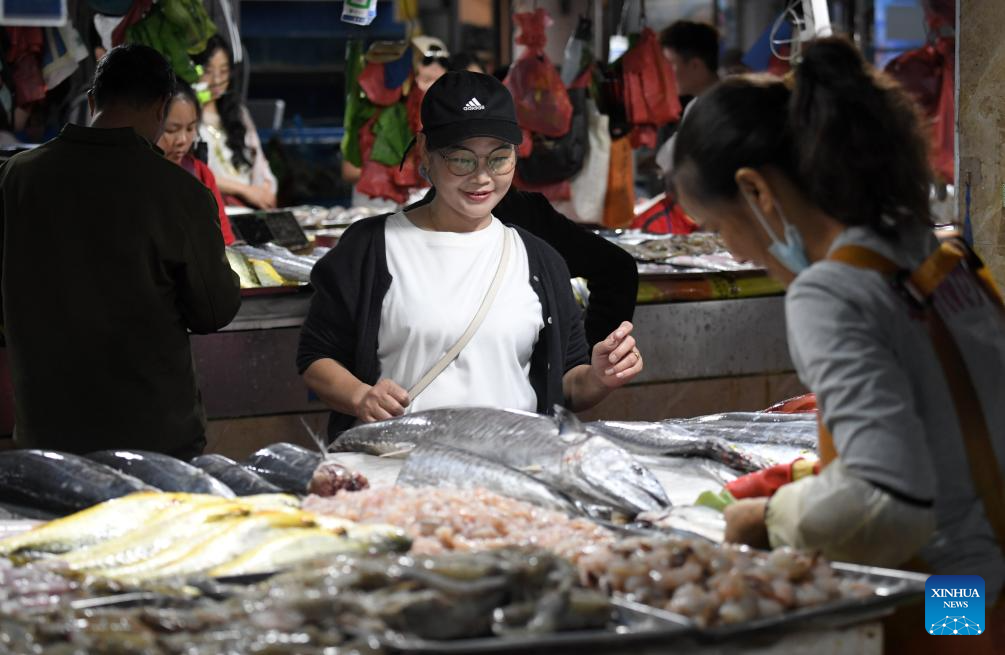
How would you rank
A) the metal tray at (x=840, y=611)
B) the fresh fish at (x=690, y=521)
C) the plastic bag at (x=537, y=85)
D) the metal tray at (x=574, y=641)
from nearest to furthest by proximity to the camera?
the metal tray at (x=574, y=641), the metal tray at (x=840, y=611), the fresh fish at (x=690, y=521), the plastic bag at (x=537, y=85)

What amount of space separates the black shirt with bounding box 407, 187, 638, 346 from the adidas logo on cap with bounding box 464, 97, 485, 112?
37.7 inches

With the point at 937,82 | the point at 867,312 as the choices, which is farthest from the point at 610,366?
the point at 937,82

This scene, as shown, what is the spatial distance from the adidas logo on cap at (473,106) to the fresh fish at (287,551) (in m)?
1.72

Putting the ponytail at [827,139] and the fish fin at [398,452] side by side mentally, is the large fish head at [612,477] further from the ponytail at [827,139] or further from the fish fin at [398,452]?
the ponytail at [827,139]

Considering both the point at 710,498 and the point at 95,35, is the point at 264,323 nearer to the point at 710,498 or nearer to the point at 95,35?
the point at 95,35

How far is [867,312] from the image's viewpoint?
1961 millimetres

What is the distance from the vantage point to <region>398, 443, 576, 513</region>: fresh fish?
2.65 m

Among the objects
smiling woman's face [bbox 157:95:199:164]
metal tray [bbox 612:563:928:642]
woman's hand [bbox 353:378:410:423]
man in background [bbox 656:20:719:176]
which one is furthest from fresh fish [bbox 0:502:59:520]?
man in background [bbox 656:20:719:176]

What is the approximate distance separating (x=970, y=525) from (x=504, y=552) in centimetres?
74

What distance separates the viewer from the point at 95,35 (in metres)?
7.13

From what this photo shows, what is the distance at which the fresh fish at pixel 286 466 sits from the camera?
2.77 metres

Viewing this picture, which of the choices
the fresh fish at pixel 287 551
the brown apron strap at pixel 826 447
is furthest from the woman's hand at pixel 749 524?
the fresh fish at pixel 287 551

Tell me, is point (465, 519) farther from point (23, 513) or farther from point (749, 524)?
point (23, 513)

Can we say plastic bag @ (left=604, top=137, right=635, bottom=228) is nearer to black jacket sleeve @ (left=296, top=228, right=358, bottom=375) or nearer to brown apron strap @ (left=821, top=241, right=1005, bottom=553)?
black jacket sleeve @ (left=296, top=228, right=358, bottom=375)
